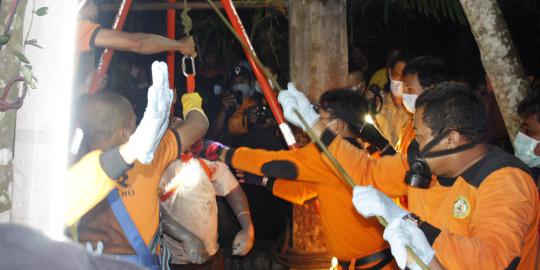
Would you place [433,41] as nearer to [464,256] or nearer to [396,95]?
[396,95]

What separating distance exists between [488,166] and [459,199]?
0.18 meters

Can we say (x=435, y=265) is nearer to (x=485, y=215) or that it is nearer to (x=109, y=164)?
(x=485, y=215)

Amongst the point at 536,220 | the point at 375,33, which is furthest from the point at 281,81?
the point at 536,220

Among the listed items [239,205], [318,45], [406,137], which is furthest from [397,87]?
[239,205]

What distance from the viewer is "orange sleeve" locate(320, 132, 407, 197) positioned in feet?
12.8

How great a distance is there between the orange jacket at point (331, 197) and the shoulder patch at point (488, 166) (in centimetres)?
113

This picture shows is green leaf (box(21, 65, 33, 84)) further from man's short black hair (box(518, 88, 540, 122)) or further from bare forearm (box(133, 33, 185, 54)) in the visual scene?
man's short black hair (box(518, 88, 540, 122))

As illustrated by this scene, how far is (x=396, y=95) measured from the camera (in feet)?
18.4

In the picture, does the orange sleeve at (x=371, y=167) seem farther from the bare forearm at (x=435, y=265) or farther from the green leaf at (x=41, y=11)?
the green leaf at (x=41, y=11)

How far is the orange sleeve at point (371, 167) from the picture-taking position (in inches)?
153

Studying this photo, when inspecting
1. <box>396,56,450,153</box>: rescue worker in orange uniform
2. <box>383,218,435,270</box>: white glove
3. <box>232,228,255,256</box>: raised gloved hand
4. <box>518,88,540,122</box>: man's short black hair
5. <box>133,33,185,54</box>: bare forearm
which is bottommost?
<box>232,228,255,256</box>: raised gloved hand

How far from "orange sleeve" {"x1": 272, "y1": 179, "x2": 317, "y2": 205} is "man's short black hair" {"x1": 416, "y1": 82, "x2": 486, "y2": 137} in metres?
1.45

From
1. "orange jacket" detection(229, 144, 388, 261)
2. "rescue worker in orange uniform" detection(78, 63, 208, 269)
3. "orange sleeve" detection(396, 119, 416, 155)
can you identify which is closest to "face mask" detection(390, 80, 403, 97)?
"orange sleeve" detection(396, 119, 416, 155)

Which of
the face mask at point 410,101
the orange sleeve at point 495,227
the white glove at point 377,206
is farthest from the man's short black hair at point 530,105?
the white glove at point 377,206
